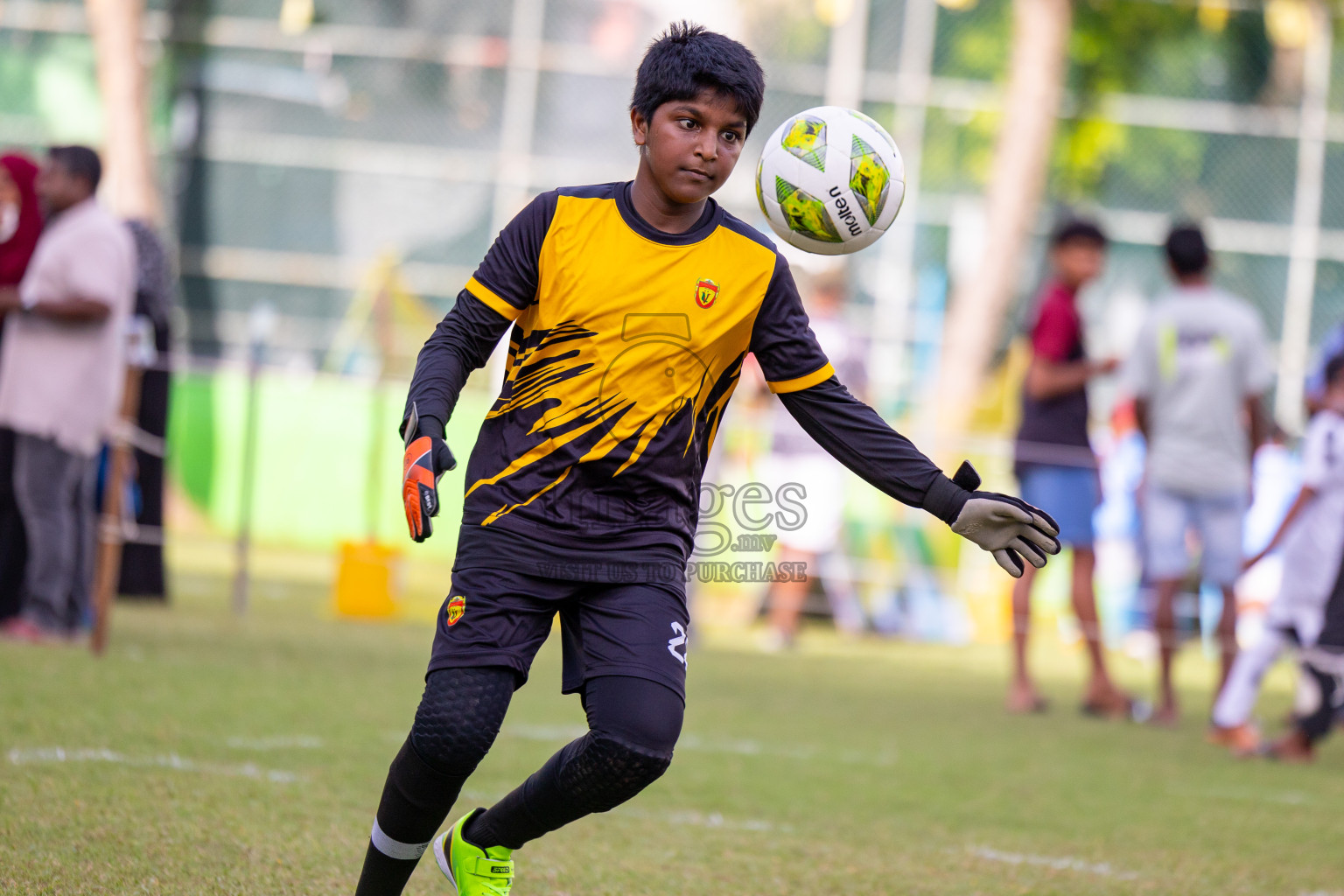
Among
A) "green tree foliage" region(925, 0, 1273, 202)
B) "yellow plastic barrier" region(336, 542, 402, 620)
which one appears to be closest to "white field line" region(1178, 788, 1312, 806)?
"yellow plastic barrier" region(336, 542, 402, 620)

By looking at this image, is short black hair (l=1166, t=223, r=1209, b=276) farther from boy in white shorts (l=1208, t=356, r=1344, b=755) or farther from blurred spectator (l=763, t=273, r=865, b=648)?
blurred spectator (l=763, t=273, r=865, b=648)

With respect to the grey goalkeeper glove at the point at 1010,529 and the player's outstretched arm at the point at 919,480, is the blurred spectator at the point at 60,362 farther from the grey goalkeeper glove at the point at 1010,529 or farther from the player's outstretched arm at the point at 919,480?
the grey goalkeeper glove at the point at 1010,529

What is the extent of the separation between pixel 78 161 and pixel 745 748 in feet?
13.4

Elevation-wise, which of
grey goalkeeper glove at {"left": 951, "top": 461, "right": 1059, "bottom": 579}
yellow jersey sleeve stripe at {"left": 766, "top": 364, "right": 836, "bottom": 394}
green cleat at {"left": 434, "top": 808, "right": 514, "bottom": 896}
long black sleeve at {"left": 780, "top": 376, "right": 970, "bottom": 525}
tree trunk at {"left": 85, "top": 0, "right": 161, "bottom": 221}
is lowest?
green cleat at {"left": 434, "top": 808, "right": 514, "bottom": 896}

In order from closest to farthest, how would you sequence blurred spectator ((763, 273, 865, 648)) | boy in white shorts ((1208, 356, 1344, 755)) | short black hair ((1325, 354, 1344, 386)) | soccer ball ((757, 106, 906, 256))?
soccer ball ((757, 106, 906, 256)), boy in white shorts ((1208, 356, 1344, 755)), short black hair ((1325, 354, 1344, 386)), blurred spectator ((763, 273, 865, 648))

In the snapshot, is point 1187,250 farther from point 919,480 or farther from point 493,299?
point 493,299

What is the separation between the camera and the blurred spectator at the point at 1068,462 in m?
8.46

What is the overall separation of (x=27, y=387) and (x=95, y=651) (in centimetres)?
125

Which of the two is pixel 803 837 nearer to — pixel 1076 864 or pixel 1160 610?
pixel 1076 864

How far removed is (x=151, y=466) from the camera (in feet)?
31.5

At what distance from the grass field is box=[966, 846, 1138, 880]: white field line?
0.02 m

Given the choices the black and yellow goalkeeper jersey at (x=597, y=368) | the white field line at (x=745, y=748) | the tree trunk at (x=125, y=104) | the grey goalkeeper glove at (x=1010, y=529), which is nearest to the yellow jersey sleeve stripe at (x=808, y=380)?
the black and yellow goalkeeper jersey at (x=597, y=368)

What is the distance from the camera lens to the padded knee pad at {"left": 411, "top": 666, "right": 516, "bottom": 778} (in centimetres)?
324

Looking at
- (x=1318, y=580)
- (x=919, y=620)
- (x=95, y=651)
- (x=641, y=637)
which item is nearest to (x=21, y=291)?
(x=95, y=651)
